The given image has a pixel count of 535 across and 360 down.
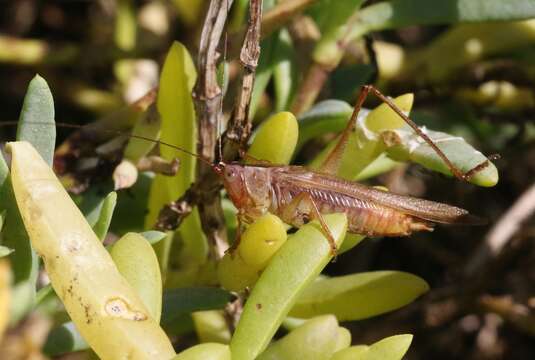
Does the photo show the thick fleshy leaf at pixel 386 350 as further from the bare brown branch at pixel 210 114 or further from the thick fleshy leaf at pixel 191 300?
the bare brown branch at pixel 210 114

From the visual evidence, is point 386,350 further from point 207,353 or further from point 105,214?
point 105,214

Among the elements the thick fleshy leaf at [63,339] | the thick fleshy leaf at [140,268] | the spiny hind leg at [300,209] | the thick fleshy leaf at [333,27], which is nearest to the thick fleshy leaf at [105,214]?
the thick fleshy leaf at [140,268]

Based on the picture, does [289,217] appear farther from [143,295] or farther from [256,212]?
[143,295]

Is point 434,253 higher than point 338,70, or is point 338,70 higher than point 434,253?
point 338,70

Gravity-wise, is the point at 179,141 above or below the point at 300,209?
above

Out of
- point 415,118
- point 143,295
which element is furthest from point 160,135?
point 415,118

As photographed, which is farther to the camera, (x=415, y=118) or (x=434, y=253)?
(x=434, y=253)

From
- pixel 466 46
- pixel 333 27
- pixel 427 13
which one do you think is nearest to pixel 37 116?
pixel 333 27
